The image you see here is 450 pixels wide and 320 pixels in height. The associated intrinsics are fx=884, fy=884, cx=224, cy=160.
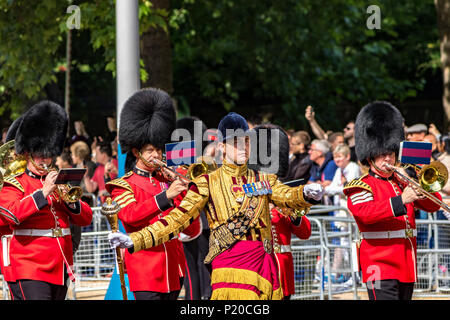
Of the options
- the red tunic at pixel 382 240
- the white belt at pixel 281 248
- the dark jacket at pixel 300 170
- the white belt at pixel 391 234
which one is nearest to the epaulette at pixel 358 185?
the red tunic at pixel 382 240

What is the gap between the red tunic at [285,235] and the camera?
680 cm

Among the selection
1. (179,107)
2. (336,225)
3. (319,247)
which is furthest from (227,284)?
(179,107)

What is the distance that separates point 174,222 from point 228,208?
1.14 feet

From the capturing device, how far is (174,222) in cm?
529

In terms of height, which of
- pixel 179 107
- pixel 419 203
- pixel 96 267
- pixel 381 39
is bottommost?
pixel 96 267

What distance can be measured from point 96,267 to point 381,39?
43.4ft

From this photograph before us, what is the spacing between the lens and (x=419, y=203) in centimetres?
643

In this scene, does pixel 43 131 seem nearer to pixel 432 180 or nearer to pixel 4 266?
pixel 4 266

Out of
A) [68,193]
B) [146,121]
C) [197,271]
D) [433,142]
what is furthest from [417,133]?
[68,193]

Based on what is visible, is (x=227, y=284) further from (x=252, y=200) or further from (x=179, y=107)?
(x=179, y=107)

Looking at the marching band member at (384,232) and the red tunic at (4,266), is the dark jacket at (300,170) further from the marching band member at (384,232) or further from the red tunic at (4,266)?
the red tunic at (4,266)

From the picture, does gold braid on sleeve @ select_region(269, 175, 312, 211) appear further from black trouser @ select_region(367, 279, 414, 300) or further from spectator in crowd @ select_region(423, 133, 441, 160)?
spectator in crowd @ select_region(423, 133, 441, 160)
